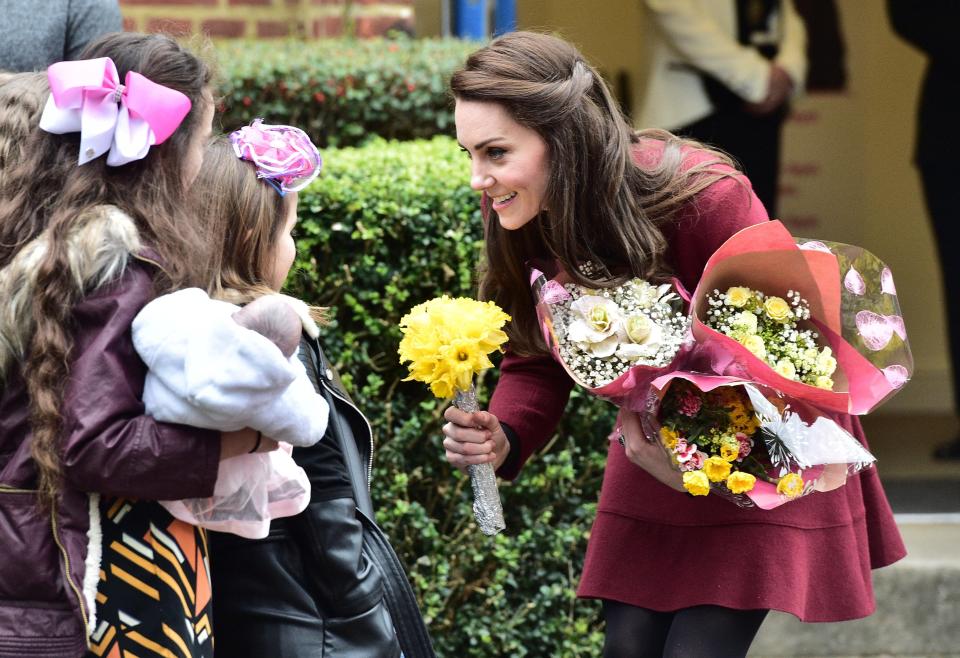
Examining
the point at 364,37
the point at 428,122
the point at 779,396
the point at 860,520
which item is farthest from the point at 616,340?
the point at 364,37

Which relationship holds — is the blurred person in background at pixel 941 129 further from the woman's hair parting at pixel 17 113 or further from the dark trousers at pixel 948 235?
the woman's hair parting at pixel 17 113

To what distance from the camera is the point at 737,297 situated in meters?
2.50

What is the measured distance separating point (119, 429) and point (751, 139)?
406 cm

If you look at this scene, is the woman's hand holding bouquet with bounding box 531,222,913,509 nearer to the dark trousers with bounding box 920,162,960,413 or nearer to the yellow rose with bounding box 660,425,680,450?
the yellow rose with bounding box 660,425,680,450

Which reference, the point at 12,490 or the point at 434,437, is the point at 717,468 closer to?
the point at 12,490

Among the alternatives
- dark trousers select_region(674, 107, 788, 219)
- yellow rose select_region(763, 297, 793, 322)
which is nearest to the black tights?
yellow rose select_region(763, 297, 793, 322)

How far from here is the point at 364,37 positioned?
5273 mm

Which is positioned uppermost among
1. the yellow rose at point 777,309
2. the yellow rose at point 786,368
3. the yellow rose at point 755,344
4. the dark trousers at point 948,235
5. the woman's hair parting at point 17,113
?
the woman's hair parting at point 17,113

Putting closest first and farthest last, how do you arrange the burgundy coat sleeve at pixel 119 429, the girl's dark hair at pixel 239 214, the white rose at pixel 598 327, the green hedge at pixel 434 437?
the burgundy coat sleeve at pixel 119 429, the girl's dark hair at pixel 239 214, the white rose at pixel 598 327, the green hedge at pixel 434 437

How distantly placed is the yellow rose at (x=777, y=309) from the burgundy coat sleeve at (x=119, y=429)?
42.6 inches

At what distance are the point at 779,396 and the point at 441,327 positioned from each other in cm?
65

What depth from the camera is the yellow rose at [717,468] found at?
2.44m

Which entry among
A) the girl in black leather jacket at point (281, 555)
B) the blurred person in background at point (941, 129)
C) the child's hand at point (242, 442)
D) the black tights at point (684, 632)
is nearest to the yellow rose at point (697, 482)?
the black tights at point (684, 632)

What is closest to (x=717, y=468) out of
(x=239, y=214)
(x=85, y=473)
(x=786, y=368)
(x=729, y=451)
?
(x=729, y=451)
